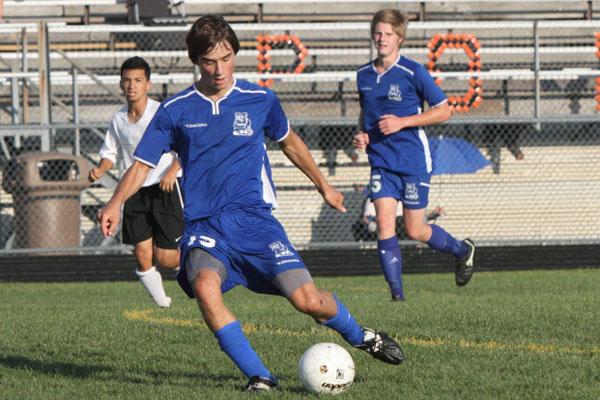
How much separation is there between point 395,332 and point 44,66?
11.8 meters

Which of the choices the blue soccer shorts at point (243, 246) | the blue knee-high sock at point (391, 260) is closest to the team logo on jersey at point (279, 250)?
the blue soccer shorts at point (243, 246)

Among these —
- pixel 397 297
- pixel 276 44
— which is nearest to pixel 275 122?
pixel 397 297

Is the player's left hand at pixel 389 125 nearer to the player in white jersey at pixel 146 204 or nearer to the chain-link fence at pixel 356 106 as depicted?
the player in white jersey at pixel 146 204

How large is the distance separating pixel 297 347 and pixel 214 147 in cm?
167

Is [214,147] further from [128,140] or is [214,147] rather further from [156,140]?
[128,140]

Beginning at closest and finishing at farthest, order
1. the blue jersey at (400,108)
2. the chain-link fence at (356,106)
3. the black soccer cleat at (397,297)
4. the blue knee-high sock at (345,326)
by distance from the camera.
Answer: the blue knee-high sock at (345,326), the blue jersey at (400,108), the black soccer cleat at (397,297), the chain-link fence at (356,106)

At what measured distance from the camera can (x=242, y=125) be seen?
6.06 metres

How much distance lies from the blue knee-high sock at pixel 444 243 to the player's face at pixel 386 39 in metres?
1.61

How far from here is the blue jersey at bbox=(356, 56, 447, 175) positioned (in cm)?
1044

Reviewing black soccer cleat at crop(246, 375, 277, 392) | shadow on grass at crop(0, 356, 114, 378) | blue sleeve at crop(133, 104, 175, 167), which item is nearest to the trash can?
shadow on grass at crop(0, 356, 114, 378)

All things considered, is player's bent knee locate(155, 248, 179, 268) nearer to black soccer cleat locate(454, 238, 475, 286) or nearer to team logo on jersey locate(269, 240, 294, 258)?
black soccer cleat locate(454, 238, 475, 286)

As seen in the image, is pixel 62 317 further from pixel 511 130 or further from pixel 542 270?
pixel 511 130

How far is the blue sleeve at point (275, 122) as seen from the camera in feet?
20.5

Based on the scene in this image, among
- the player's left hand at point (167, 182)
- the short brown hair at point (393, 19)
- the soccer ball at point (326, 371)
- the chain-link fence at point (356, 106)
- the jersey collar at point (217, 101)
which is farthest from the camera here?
the chain-link fence at point (356, 106)
